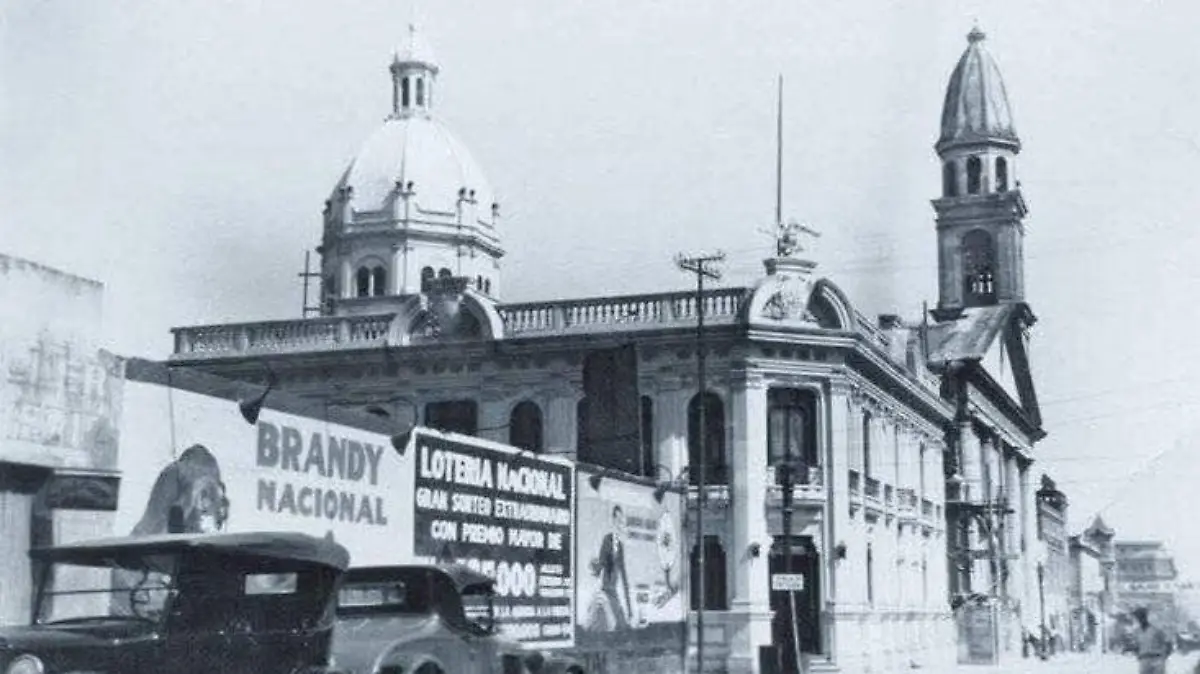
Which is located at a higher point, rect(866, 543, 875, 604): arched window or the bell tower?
the bell tower

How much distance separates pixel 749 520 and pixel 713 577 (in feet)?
4.99

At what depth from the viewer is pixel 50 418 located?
13.8 metres

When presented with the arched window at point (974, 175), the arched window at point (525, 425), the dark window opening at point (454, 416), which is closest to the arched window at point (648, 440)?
the arched window at point (525, 425)

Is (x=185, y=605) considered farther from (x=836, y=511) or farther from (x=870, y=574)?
(x=870, y=574)

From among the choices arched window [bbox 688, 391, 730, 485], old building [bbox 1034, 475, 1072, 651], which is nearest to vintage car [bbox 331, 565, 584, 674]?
arched window [bbox 688, 391, 730, 485]

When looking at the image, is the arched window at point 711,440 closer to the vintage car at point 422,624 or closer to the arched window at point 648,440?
the arched window at point 648,440

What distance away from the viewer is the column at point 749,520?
34.7 m

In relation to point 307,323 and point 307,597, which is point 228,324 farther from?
point 307,597

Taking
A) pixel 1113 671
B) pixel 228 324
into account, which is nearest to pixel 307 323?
pixel 228 324

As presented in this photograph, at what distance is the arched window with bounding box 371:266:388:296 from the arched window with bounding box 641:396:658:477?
18054 mm

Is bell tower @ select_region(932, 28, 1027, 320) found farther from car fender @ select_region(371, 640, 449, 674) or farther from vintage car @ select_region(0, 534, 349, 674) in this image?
vintage car @ select_region(0, 534, 349, 674)

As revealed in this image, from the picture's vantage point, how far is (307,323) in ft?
127

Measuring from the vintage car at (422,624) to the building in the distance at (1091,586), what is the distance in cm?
7185

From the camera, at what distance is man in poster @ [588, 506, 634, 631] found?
25.1m
